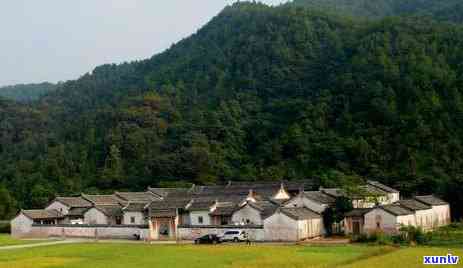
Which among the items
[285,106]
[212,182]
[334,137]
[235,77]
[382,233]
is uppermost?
[235,77]

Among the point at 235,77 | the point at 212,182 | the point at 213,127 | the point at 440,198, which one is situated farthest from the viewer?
the point at 235,77

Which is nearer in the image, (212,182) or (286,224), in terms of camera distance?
(286,224)

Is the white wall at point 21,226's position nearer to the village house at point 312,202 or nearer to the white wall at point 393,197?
the village house at point 312,202

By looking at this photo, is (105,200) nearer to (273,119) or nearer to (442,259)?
(273,119)

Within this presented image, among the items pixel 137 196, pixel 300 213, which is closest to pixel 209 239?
pixel 300 213

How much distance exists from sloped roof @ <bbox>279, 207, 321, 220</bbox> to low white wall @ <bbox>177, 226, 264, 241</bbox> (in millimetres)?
2167

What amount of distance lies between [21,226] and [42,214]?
2.36 m

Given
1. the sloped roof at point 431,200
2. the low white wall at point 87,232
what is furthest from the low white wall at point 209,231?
the sloped roof at point 431,200

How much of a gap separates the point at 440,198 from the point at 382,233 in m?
17.3

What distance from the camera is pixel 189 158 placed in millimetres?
87688

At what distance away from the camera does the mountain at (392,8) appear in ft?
448

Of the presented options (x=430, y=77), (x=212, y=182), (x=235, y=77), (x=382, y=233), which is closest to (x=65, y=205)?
(x=212, y=182)

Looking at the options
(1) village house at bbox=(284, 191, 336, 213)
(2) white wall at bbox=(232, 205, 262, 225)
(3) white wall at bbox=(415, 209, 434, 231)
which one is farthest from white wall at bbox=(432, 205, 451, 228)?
(2) white wall at bbox=(232, 205, 262, 225)

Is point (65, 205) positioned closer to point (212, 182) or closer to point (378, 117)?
point (212, 182)
